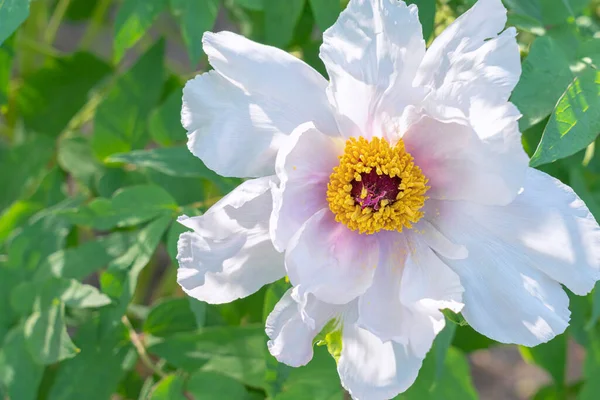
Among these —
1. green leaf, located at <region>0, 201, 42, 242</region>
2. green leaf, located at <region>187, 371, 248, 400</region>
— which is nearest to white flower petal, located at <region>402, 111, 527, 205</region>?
green leaf, located at <region>187, 371, 248, 400</region>

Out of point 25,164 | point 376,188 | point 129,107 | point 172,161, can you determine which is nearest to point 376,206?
point 376,188

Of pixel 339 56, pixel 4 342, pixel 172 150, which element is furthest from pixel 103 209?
pixel 339 56

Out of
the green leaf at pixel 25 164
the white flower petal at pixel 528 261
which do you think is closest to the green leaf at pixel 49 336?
the green leaf at pixel 25 164

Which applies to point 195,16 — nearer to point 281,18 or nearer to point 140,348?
point 281,18

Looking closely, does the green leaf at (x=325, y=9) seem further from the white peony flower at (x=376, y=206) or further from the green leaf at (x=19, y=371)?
the green leaf at (x=19, y=371)

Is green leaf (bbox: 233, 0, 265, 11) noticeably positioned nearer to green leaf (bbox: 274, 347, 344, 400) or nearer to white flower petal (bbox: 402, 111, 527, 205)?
white flower petal (bbox: 402, 111, 527, 205)

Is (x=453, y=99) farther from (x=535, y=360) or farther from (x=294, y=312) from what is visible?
(x=535, y=360)

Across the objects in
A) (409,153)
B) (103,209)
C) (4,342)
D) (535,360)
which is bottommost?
(535,360)
